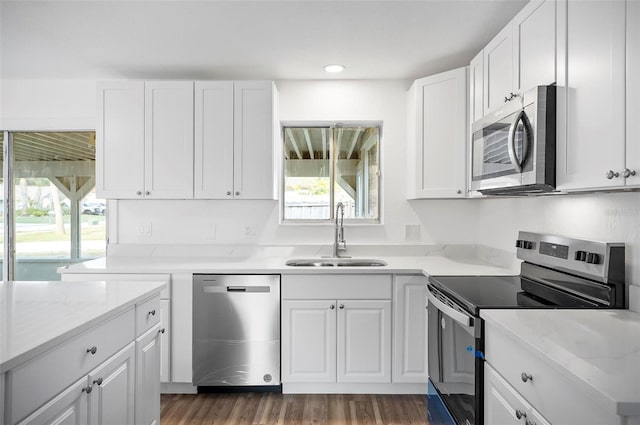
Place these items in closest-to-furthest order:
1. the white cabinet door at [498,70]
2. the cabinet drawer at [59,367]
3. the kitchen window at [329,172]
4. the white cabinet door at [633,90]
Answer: the cabinet drawer at [59,367] < the white cabinet door at [633,90] < the white cabinet door at [498,70] < the kitchen window at [329,172]

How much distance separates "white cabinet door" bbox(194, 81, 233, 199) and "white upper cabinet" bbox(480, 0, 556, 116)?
1800 mm

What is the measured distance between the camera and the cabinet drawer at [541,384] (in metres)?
0.94

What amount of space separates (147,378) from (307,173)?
2070mm

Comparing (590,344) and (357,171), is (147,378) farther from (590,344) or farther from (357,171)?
(357,171)

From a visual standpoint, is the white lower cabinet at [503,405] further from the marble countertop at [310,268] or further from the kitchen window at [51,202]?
the kitchen window at [51,202]

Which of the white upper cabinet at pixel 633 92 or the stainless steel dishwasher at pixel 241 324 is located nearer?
the white upper cabinet at pixel 633 92

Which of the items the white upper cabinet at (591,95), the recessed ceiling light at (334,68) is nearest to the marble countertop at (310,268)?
the white upper cabinet at (591,95)

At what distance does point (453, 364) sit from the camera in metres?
1.85

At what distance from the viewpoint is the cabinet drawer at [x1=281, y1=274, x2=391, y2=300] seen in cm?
261

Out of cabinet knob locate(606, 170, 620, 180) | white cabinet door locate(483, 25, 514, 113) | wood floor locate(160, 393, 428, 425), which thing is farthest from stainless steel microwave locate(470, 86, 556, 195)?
wood floor locate(160, 393, 428, 425)

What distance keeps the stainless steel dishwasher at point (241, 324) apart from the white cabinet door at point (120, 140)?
100 cm

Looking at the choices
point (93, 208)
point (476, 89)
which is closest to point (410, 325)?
point (476, 89)

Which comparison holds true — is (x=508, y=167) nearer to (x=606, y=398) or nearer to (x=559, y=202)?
(x=559, y=202)

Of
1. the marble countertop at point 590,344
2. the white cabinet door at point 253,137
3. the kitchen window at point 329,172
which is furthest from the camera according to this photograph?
the kitchen window at point 329,172
